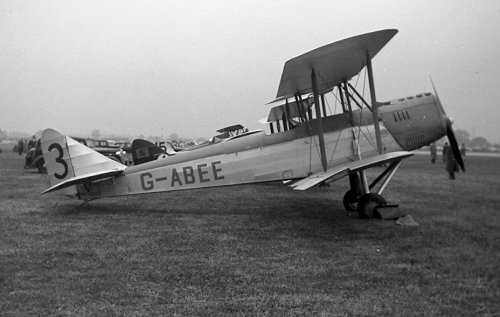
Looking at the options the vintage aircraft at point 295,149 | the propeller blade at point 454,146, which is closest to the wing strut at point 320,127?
the vintage aircraft at point 295,149

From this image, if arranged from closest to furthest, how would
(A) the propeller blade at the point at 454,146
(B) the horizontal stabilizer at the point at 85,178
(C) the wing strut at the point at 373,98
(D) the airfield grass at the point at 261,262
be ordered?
(D) the airfield grass at the point at 261,262, (A) the propeller blade at the point at 454,146, (C) the wing strut at the point at 373,98, (B) the horizontal stabilizer at the point at 85,178

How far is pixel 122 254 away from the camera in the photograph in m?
4.55

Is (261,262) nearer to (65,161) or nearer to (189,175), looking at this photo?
(189,175)

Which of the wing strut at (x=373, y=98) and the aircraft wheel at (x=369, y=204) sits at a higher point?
the wing strut at (x=373, y=98)

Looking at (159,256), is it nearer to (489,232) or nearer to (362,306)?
(362,306)

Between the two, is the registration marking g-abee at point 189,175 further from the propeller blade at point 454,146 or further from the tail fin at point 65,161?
the propeller blade at point 454,146

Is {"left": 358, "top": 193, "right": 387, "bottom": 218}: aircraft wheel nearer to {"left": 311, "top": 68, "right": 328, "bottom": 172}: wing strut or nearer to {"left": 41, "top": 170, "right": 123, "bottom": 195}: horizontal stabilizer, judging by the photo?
{"left": 311, "top": 68, "right": 328, "bottom": 172}: wing strut

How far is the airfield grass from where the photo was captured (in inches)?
108

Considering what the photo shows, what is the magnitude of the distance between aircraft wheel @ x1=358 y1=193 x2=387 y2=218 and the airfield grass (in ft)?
0.71

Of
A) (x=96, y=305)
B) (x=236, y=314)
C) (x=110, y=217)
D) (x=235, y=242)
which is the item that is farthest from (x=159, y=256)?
(x=110, y=217)

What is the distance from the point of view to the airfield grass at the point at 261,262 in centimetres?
276

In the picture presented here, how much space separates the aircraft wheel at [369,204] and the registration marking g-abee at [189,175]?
256 cm

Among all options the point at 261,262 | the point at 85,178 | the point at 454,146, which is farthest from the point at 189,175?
the point at 454,146

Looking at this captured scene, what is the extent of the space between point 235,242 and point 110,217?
9.45 feet
